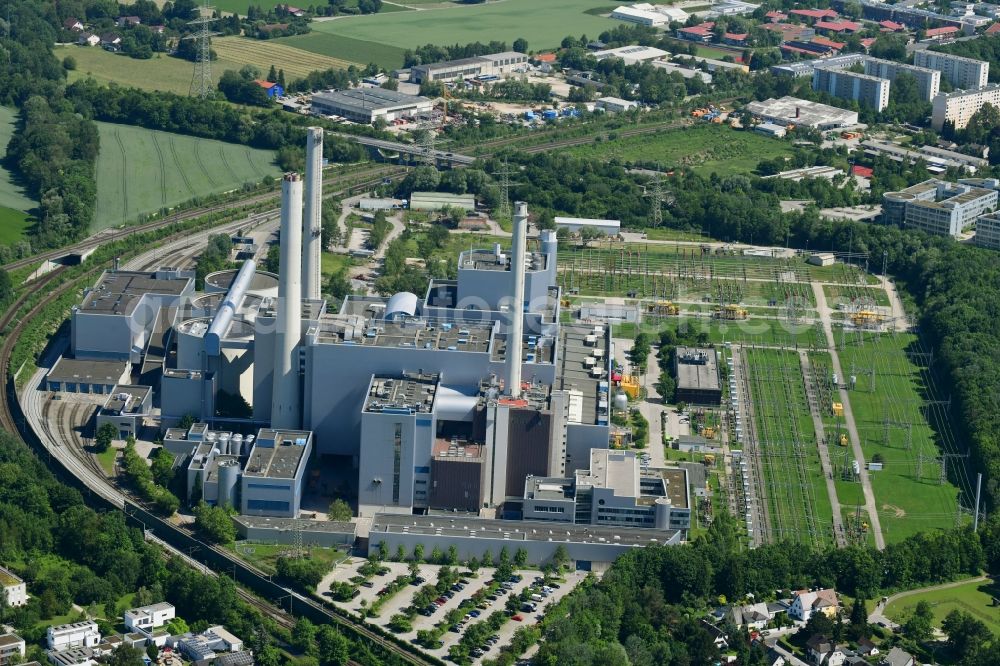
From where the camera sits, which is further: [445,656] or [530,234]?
[530,234]

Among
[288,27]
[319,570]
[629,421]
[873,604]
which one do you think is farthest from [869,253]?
[288,27]

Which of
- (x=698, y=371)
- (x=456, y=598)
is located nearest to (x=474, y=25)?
(x=698, y=371)

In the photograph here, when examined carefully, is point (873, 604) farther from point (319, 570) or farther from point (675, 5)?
point (675, 5)

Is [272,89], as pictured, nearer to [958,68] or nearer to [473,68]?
[473,68]

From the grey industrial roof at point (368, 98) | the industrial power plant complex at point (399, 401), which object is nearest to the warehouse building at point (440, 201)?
the grey industrial roof at point (368, 98)

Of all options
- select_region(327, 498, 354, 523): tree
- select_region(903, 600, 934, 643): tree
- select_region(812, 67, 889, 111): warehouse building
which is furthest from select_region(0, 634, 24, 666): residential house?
select_region(812, 67, 889, 111): warehouse building
